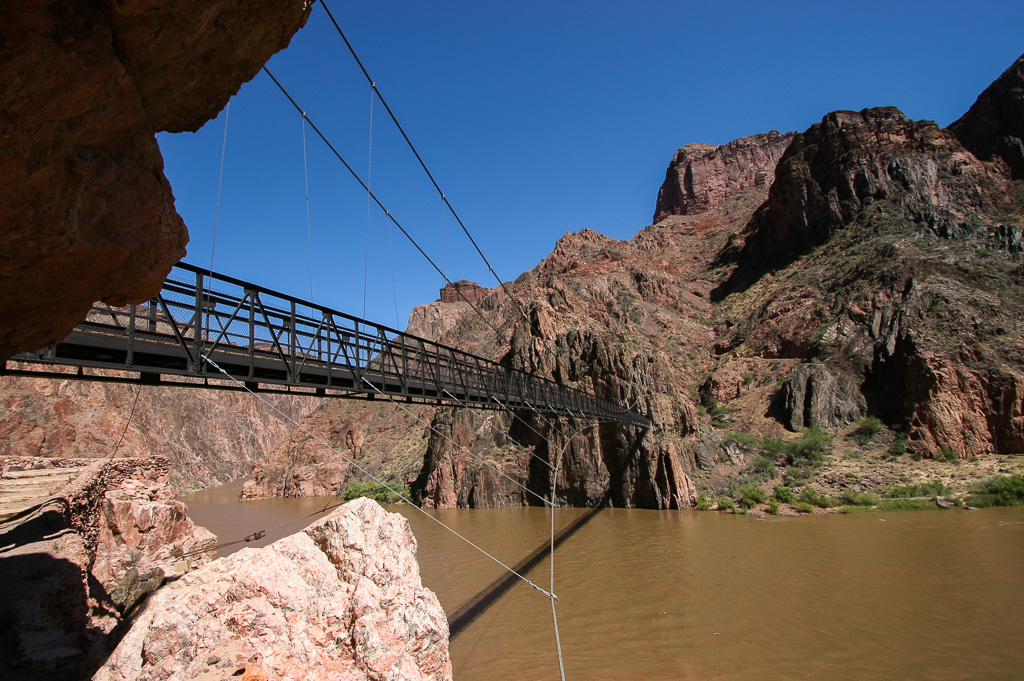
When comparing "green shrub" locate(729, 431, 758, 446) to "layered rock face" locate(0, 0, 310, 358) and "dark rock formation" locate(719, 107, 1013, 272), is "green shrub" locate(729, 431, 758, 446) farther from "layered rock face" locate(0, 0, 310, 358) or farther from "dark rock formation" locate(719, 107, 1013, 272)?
"layered rock face" locate(0, 0, 310, 358)

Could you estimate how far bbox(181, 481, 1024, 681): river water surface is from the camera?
29.0 feet

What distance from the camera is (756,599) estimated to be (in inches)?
468

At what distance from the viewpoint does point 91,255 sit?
11.2ft

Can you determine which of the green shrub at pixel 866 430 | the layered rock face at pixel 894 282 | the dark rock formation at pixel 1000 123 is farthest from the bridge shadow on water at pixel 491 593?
the dark rock formation at pixel 1000 123

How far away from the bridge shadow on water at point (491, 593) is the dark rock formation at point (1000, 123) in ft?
180

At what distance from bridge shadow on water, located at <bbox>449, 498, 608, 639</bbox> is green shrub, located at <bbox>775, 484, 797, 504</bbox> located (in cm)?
1090

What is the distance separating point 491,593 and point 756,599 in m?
6.29

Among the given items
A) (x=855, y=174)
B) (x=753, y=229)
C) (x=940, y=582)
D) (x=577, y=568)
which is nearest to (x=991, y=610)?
(x=940, y=582)

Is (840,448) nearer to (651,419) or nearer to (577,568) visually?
(651,419)

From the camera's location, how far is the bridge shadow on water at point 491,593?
35.7ft

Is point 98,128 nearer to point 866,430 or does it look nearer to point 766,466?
point 766,466

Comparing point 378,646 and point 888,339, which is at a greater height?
point 888,339

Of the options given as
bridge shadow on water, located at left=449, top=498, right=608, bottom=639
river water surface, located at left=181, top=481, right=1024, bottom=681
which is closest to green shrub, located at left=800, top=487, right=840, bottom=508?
river water surface, located at left=181, top=481, right=1024, bottom=681

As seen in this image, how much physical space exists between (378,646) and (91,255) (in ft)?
16.6
